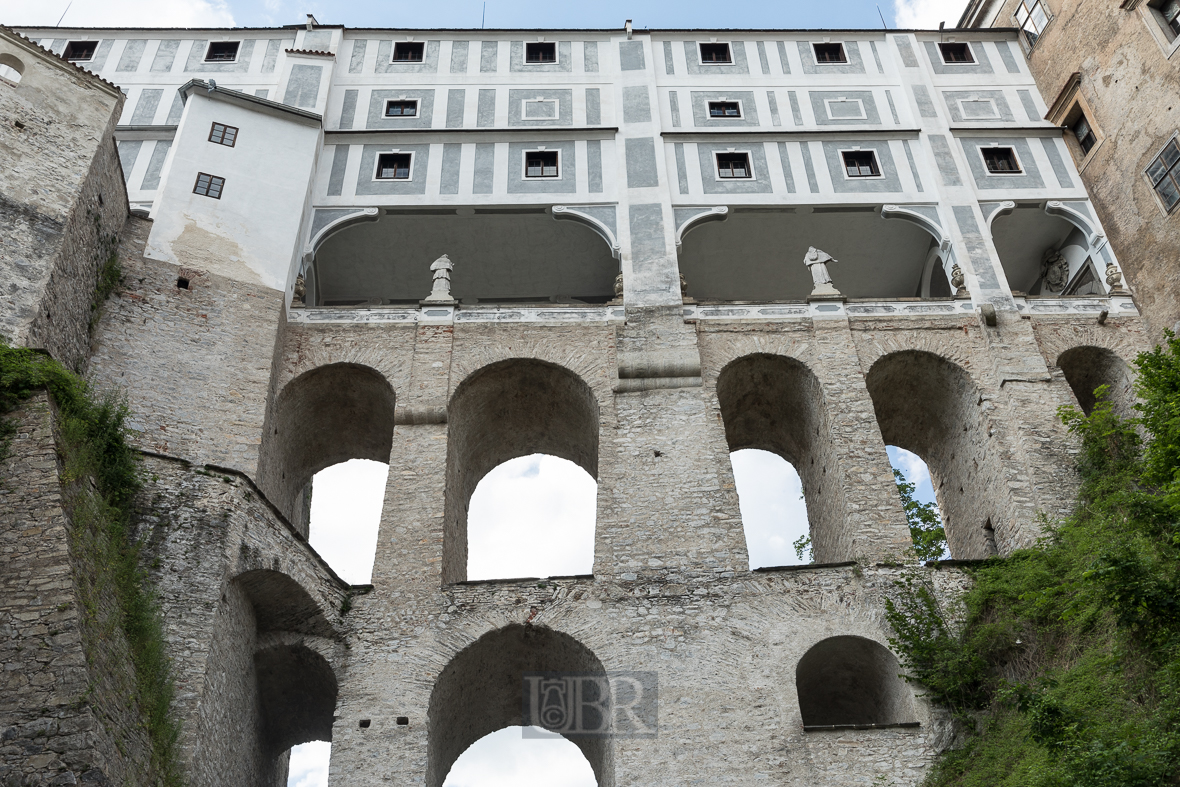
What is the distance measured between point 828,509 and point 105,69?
19.4 m

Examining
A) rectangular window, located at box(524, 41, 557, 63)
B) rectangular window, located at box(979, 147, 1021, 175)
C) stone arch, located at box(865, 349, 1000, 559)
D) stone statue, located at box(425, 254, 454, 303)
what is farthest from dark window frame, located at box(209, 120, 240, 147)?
rectangular window, located at box(979, 147, 1021, 175)

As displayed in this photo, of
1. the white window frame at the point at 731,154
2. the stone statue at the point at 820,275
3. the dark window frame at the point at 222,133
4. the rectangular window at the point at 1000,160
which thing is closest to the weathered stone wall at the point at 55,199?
the dark window frame at the point at 222,133

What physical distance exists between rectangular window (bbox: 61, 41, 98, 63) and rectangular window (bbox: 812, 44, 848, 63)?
17654 millimetres

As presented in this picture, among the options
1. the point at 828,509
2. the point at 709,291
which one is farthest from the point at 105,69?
the point at 828,509

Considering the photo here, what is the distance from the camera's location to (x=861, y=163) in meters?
22.7

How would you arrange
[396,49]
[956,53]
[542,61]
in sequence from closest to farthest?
[542,61] → [396,49] → [956,53]

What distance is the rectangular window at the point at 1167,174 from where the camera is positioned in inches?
776

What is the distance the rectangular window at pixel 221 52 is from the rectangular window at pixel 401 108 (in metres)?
4.15

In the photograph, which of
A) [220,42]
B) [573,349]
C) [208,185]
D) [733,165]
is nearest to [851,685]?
[573,349]

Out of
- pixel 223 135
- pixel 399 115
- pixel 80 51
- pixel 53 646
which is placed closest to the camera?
pixel 53 646

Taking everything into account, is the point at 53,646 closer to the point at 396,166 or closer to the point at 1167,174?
the point at 396,166

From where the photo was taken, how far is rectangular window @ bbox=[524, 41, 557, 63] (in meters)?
24.9

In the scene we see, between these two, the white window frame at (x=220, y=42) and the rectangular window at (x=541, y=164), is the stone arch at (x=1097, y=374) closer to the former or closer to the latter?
the rectangular window at (x=541, y=164)

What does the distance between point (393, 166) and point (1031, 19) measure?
1665cm
